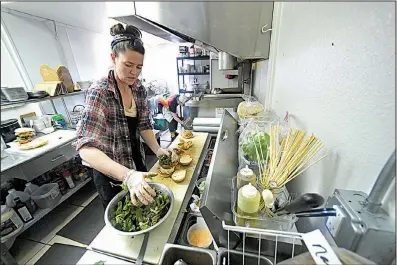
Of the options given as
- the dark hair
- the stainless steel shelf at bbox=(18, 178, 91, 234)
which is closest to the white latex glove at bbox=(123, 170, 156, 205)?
the dark hair

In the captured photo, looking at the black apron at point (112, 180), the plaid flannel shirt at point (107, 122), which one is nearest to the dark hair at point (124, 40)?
the plaid flannel shirt at point (107, 122)

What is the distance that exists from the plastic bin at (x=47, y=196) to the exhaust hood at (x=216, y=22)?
6.43ft

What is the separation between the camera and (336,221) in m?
0.38

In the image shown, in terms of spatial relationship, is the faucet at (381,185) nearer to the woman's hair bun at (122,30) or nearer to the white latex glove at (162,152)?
the white latex glove at (162,152)

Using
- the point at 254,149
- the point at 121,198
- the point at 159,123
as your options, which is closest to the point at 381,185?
the point at 254,149

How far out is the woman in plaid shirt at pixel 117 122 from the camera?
83 centimetres

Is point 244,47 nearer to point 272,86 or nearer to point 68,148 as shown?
point 272,86

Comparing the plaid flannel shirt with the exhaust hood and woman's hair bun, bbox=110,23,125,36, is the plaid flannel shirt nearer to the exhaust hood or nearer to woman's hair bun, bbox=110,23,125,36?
woman's hair bun, bbox=110,23,125,36

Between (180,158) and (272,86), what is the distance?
0.87 meters

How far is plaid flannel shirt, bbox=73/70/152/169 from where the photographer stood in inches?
33.6

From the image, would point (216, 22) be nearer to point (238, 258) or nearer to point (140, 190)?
point (140, 190)

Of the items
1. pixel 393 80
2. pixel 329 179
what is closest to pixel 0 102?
pixel 393 80

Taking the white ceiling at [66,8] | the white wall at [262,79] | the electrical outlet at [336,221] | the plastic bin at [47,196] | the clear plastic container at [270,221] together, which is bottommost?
the plastic bin at [47,196]

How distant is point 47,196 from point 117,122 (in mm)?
1443
